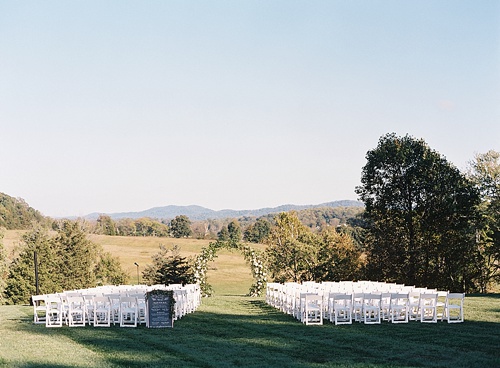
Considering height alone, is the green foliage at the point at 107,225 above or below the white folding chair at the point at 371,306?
above

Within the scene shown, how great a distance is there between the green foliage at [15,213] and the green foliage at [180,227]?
2114 centimetres

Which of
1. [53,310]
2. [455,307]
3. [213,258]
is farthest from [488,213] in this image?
[53,310]

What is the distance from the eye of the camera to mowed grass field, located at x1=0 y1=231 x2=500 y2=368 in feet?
37.7

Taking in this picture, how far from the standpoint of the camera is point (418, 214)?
36906 millimetres

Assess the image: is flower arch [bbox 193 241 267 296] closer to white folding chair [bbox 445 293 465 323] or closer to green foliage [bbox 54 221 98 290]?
white folding chair [bbox 445 293 465 323]

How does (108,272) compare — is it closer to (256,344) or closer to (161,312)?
(161,312)

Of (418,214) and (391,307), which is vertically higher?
(418,214)

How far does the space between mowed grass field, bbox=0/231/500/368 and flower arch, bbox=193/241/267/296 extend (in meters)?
10.0

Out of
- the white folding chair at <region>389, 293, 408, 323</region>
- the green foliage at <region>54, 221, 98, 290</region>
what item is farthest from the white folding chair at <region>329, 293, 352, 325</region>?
the green foliage at <region>54, 221, 98, 290</region>

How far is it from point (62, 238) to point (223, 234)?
130 ft

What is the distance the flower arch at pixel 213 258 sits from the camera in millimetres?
29953

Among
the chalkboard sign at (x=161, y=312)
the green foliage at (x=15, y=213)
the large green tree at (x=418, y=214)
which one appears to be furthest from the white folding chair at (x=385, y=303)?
the green foliage at (x=15, y=213)

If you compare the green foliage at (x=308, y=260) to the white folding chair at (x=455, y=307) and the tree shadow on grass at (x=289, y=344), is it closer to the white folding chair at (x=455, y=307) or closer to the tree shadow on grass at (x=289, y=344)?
the white folding chair at (x=455, y=307)

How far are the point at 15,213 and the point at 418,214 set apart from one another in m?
57.1
